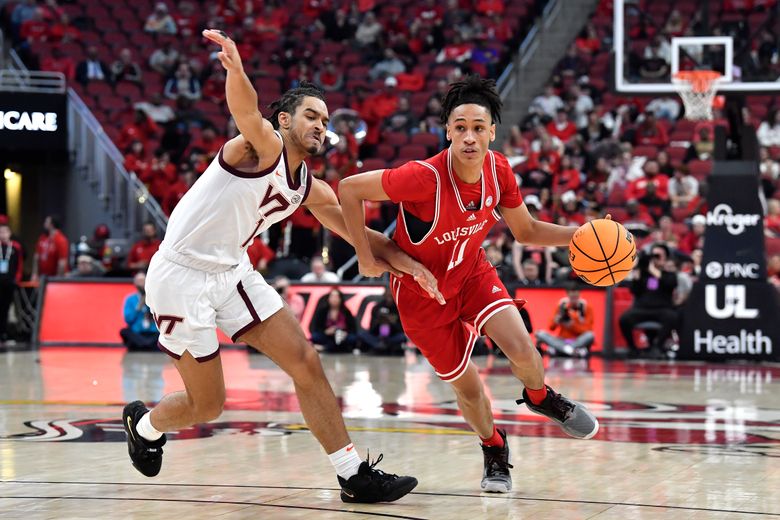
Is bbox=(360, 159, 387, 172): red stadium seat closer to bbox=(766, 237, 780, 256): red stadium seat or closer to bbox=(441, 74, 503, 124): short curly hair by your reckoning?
bbox=(766, 237, 780, 256): red stadium seat

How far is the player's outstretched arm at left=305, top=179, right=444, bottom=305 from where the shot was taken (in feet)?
19.4

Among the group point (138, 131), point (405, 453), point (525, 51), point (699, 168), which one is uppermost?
point (525, 51)

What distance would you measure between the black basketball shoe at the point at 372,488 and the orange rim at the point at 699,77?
10041mm

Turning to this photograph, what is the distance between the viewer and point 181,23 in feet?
79.5

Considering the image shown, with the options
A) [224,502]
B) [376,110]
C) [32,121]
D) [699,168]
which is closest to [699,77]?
[699,168]

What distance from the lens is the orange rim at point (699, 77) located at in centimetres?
1444

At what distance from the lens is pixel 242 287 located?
5801mm

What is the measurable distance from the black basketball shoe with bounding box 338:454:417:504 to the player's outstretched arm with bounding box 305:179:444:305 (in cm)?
92

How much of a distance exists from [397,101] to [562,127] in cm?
310

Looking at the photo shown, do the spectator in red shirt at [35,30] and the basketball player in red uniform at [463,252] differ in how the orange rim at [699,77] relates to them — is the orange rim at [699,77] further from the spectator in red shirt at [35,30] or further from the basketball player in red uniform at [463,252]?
the spectator in red shirt at [35,30]

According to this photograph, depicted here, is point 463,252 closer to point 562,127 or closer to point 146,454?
point 146,454

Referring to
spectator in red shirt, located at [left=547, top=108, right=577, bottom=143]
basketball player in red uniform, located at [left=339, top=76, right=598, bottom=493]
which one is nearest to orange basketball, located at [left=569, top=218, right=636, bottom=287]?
basketball player in red uniform, located at [left=339, top=76, right=598, bottom=493]

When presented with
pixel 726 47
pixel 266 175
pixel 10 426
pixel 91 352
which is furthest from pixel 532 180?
pixel 266 175

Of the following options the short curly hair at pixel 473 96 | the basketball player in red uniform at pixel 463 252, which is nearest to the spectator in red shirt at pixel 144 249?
the basketball player in red uniform at pixel 463 252
